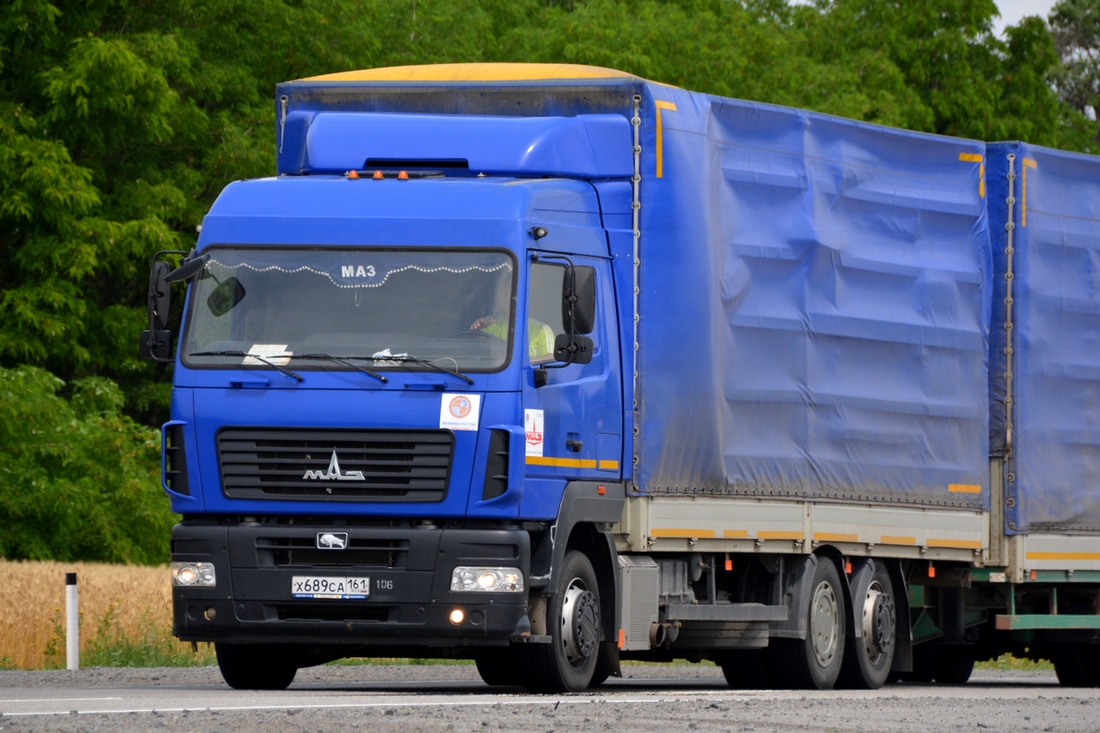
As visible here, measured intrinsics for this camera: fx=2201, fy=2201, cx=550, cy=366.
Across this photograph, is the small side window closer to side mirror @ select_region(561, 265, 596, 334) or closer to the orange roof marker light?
side mirror @ select_region(561, 265, 596, 334)

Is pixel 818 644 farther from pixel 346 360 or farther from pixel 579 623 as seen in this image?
pixel 346 360

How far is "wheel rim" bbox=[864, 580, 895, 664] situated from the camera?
1772 centimetres

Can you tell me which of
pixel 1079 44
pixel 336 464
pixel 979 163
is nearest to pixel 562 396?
pixel 336 464

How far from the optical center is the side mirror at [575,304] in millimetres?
13719

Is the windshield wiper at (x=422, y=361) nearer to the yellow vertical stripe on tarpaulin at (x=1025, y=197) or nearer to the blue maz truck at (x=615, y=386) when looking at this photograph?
the blue maz truck at (x=615, y=386)

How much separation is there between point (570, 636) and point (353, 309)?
99.6 inches

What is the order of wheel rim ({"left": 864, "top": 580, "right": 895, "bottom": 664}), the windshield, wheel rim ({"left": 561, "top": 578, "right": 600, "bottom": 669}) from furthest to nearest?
wheel rim ({"left": 864, "top": 580, "right": 895, "bottom": 664}), wheel rim ({"left": 561, "top": 578, "right": 600, "bottom": 669}), the windshield

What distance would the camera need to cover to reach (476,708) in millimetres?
11969

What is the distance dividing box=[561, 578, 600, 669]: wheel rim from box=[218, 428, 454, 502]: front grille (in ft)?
4.37

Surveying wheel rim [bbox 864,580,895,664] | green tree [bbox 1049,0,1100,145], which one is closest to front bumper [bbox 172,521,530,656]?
wheel rim [bbox 864,580,895,664]

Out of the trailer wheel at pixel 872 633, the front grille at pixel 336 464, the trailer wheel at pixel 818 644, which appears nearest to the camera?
the front grille at pixel 336 464

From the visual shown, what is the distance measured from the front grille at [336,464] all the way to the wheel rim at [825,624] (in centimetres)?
470

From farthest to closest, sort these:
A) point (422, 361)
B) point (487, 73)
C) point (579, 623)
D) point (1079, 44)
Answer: point (1079, 44), point (487, 73), point (579, 623), point (422, 361)

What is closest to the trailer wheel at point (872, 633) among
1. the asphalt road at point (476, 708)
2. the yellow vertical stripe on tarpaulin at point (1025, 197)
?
the asphalt road at point (476, 708)
